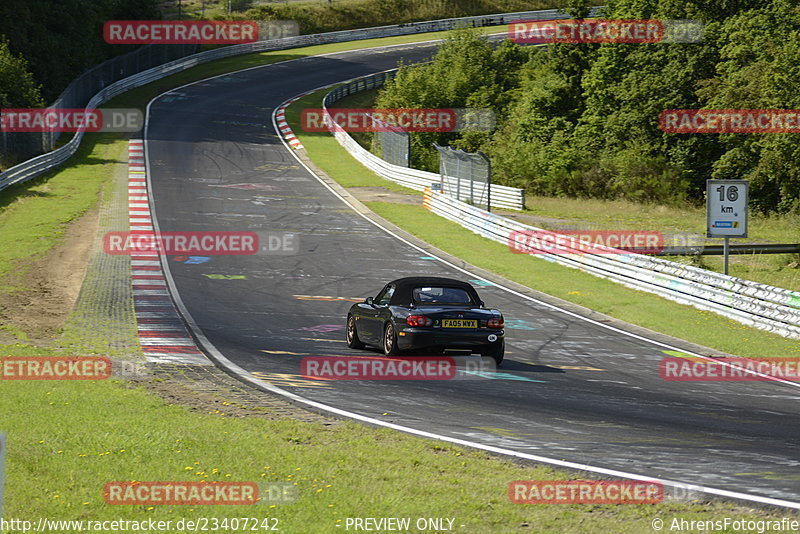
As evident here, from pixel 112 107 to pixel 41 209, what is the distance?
28645 mm

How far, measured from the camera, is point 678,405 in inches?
467

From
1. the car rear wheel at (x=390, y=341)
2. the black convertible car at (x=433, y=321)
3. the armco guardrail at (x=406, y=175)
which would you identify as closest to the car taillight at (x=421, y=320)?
the black convertible car at (x=433, y=321)

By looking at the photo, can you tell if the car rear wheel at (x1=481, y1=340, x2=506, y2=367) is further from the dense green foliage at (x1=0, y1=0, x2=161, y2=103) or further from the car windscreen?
the dense green foliage at (x1=0, y1=0, x2=161, y2=103)

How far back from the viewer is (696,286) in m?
22.5

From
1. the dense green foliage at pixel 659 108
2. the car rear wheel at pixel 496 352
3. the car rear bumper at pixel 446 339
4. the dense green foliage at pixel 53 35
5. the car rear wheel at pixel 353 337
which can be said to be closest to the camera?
the car rear bumper at pixel 446 339

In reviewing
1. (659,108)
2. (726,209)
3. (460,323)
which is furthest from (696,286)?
(659,108)

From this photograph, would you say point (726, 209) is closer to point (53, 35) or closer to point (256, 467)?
point (256, 467)

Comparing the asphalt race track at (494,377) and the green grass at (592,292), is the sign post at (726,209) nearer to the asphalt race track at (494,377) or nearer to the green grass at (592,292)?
the green grass at (592,292)

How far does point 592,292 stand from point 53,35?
4840cm

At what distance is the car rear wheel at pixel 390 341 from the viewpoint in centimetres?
1431

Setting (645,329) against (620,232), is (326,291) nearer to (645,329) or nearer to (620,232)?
(645,329)

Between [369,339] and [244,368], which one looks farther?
[369,339]

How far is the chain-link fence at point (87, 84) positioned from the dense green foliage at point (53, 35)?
6.85 feet

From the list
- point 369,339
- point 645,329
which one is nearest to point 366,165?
point 645,329
